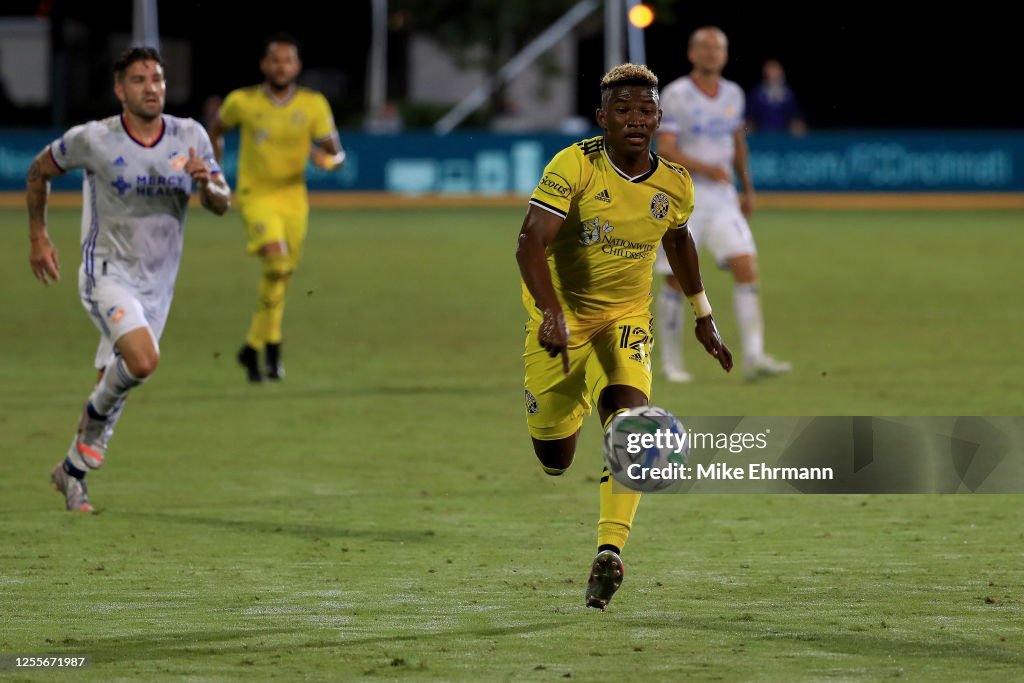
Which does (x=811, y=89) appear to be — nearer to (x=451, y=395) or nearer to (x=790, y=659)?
(x=451, y=395)

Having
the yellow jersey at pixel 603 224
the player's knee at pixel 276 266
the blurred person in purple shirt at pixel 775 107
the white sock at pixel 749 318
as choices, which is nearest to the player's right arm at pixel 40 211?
the yellow jersey at pixel 603 224

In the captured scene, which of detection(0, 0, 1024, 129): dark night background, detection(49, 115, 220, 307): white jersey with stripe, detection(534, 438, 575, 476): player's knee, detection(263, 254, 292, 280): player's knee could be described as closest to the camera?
detection(534, 438, 575, 476): player's knee

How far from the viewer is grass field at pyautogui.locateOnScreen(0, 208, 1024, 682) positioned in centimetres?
643

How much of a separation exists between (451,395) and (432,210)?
1926 cm

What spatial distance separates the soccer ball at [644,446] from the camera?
7.06 meters

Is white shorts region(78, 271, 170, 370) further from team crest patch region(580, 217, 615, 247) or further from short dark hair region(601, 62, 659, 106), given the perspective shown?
short dark hair region(601, 62, 659, 106)

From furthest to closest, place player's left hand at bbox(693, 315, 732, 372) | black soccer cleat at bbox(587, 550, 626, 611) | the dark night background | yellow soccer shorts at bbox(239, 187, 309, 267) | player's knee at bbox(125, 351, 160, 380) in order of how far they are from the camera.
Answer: the dark night background
yellow soccer shorts at bbox(239, 187, 309, 267)
player's knee at bbox(125, 351, 160, 380)
player's left hand at bbox(693, 315, 732, 372)
black soccer cleat at bbox(587, 550, 626, 611)

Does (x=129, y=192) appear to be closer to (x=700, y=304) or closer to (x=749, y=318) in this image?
(x=700, y=304)

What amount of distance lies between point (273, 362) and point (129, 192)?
16.1ft

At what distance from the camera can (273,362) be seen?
47.4 ft

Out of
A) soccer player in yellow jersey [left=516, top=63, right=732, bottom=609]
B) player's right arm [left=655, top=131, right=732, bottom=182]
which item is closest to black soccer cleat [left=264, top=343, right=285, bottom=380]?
player's right arm [left=655, top=131, right=732, bottom=182]

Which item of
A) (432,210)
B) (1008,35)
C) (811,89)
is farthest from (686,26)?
(432,210)

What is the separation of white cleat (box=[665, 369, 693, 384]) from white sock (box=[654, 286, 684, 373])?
0.06 feet

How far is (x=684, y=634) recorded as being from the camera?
21.9ft
